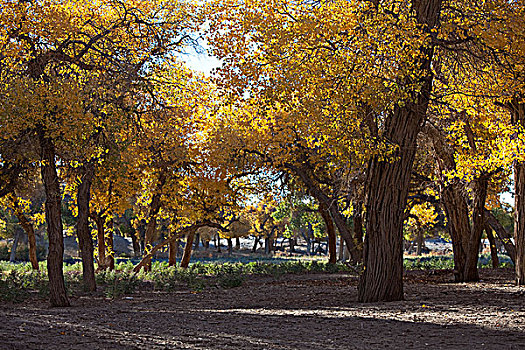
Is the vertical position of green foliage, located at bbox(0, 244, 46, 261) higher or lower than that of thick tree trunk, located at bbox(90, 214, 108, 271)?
lower

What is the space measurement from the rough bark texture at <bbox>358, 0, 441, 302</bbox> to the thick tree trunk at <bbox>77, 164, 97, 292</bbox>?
684cm

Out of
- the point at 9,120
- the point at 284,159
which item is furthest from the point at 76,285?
the point at 9,120

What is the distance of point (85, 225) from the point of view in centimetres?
1395

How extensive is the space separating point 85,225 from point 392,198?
808cm

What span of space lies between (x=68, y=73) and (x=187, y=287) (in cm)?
744

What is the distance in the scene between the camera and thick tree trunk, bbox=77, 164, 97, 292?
13516 mm

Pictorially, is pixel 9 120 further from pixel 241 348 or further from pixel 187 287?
pixel 187 287

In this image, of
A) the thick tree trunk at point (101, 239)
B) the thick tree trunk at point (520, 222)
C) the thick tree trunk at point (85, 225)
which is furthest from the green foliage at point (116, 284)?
the thick tree trunk at point (520, 222)

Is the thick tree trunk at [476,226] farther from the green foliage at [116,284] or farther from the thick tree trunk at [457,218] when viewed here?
the green foliage at [116,284]

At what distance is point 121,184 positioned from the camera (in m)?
16.0

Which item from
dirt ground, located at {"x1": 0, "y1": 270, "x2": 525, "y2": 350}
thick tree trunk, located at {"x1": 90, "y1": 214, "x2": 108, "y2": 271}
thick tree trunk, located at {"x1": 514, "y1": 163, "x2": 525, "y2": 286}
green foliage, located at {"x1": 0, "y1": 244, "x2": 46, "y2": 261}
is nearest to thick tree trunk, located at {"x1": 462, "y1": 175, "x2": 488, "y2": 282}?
thick tree trunk, located at {"x1": 514, "y1": 163, "x2": 525, "y2": 286}

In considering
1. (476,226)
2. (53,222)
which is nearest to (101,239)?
(53,222)

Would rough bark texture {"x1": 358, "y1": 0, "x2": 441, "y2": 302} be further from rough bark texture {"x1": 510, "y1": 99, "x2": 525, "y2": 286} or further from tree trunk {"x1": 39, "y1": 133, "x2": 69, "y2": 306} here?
tree trunk {"x1": 39, "y1": 133, "x2": 69, "y2": 306}

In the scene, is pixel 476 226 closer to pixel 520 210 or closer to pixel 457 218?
pixel 457 218
